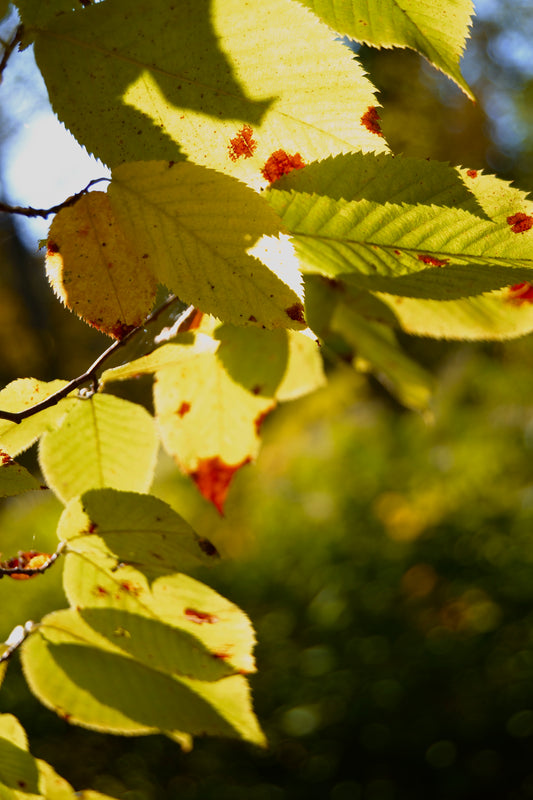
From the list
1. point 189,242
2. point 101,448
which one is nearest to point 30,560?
point 101,448

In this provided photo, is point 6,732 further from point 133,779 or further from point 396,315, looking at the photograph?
point 133,779

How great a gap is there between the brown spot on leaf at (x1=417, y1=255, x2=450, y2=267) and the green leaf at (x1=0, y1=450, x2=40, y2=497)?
1.00 feet

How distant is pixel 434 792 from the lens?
2523mm

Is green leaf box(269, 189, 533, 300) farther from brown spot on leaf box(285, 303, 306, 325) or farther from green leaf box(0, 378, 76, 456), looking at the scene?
green leaf box(0, 378, 76, 456)

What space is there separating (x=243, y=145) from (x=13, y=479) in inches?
10.6

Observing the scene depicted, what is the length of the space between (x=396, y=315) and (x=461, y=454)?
310 cm

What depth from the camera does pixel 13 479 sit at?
459 millimetres

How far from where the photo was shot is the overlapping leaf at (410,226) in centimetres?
43

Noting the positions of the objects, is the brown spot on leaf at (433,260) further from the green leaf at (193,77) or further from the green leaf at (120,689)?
the green leaf at (120,689)

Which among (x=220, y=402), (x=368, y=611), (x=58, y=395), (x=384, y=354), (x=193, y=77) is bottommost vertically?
(x=368, y=611)

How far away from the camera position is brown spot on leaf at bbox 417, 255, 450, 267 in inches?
17.9

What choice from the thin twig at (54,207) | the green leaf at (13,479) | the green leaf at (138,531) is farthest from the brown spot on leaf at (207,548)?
the thin twig at (54,207)

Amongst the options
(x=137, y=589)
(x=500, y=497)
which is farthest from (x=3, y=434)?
(x=500, y=497)

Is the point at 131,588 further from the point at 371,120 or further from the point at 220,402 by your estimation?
the point at 371,120
